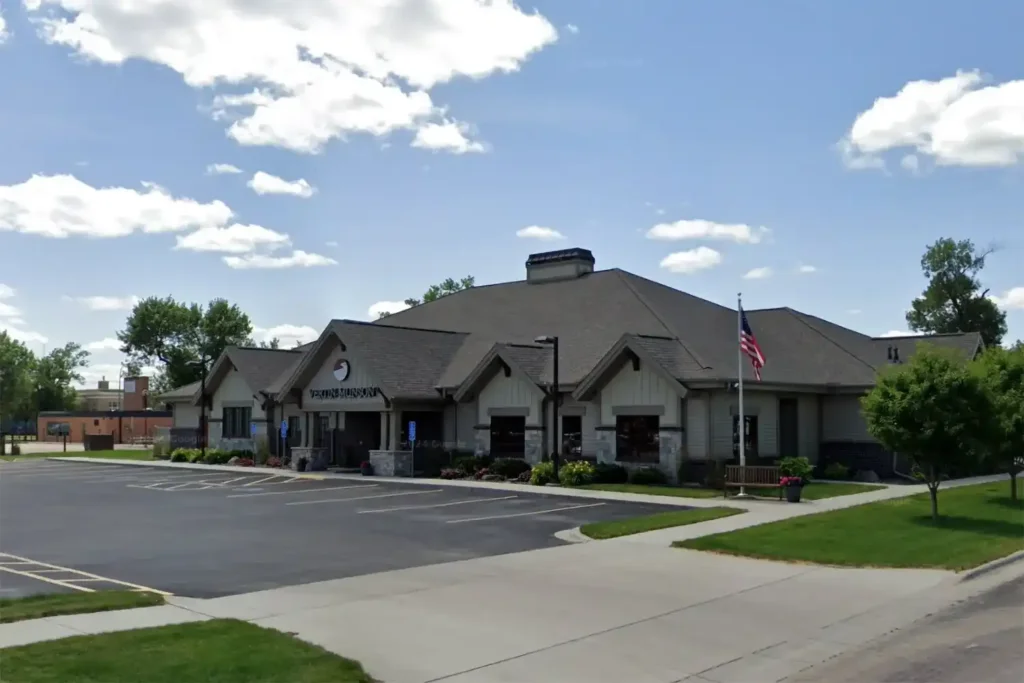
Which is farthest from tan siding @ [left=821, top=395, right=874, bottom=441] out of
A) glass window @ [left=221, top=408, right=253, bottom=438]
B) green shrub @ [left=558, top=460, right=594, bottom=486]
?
glass window @ [left=221, top=408, right=253, bottom=438]

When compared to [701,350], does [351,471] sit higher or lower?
lower

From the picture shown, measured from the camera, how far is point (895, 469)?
108 feet

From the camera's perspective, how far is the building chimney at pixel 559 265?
43.8m

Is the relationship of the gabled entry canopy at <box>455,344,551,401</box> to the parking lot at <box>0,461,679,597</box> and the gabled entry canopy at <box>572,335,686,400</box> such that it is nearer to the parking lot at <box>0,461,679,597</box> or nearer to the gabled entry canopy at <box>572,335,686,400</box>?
the gabled entry canopy at <box>572,335,686,400</box>

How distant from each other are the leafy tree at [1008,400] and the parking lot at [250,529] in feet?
30.7

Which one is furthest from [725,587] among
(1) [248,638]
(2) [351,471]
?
(2) [351,471]

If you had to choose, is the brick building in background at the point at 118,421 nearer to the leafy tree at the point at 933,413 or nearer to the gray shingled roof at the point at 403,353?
the gray shingled roof at the point at 403,353

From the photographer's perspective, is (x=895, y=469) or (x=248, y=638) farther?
(x=895, y=469)

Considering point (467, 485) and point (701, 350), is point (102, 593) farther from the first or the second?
point (701, 350)

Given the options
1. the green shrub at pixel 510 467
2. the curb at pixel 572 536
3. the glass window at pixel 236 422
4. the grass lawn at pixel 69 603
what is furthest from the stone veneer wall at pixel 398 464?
the grass lawn at pixel 69 603

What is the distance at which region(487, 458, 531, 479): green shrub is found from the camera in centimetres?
3297

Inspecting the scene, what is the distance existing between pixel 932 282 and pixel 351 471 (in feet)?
175

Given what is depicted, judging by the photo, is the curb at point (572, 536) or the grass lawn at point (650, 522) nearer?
the curb at point (572, 536)

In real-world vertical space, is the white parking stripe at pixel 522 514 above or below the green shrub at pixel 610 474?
below
